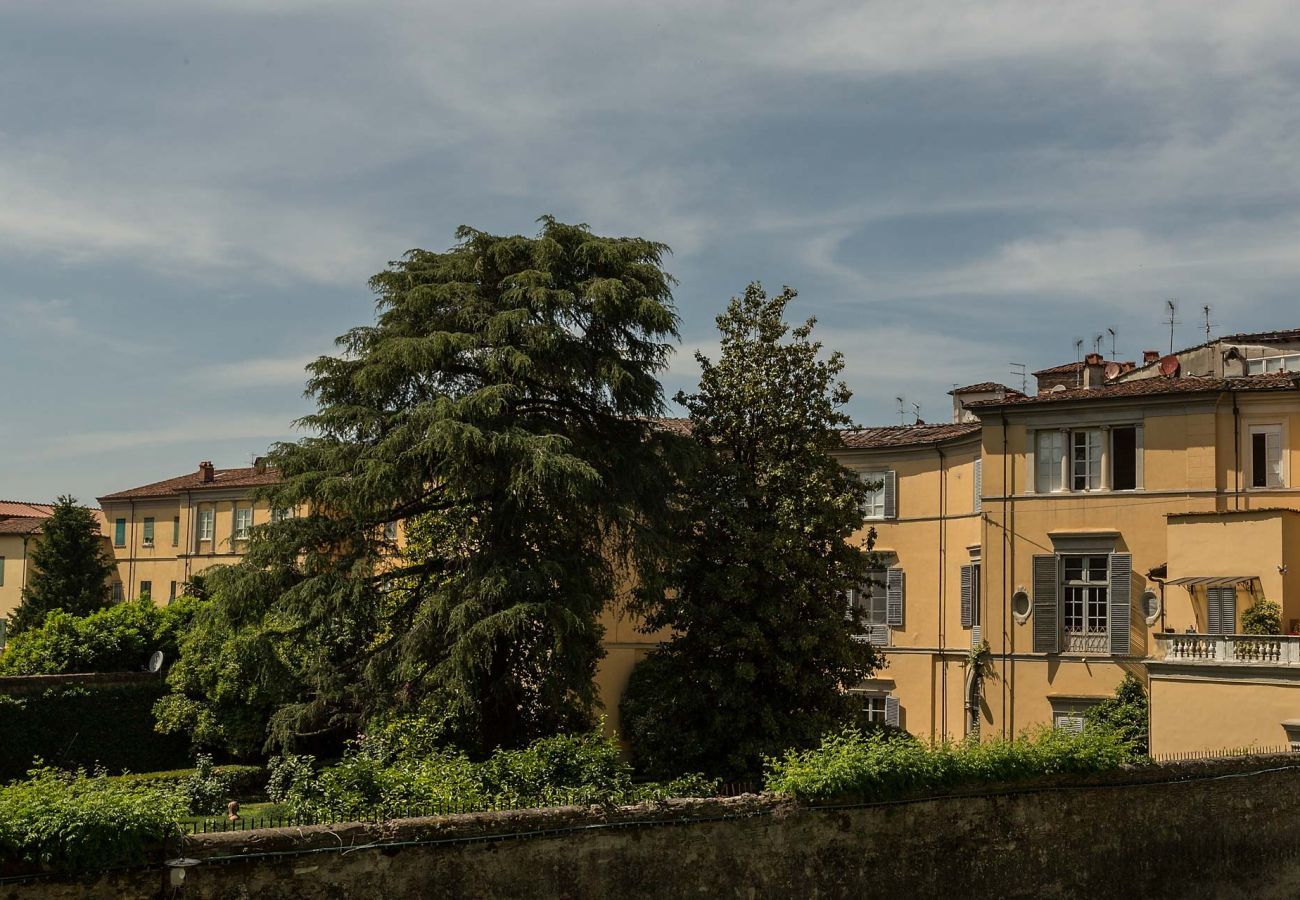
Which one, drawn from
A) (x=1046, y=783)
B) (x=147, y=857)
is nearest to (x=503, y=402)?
(x=1046, y=783)

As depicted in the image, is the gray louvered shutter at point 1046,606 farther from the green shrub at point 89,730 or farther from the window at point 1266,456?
the green shrub at point 89,730

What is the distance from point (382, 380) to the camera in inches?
1069

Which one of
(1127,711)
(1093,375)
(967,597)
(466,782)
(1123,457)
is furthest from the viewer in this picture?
(1093,375)

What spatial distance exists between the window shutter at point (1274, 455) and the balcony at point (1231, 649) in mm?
7435

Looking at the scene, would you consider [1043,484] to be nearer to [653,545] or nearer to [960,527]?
[960,527]

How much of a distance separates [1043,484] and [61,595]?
4264 cm

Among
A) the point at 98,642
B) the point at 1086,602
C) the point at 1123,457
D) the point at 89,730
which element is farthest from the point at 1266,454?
the point at 98,642

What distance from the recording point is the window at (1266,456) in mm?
33094

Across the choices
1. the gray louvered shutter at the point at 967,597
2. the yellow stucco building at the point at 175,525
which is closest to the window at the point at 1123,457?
the gray louvered shutter at the point at 967,597

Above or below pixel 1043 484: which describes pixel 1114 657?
below

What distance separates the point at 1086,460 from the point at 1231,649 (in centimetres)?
879

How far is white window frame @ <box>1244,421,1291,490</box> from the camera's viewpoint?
33.0 meters

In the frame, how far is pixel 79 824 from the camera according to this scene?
11617mm

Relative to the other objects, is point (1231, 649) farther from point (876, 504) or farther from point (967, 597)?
point (876, 504)
